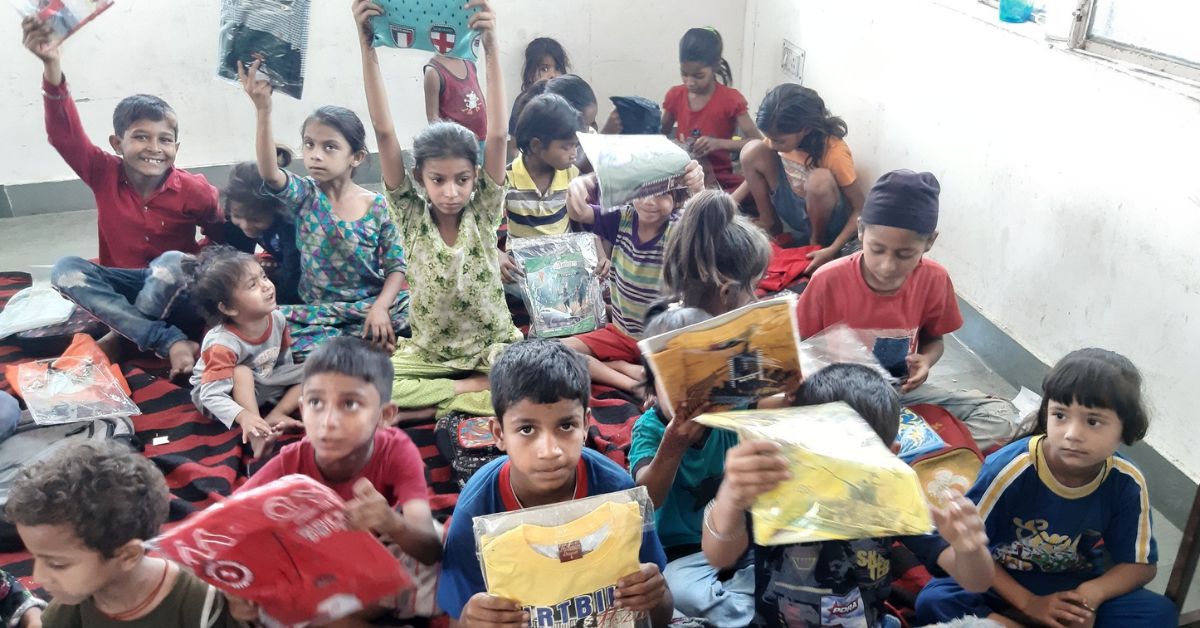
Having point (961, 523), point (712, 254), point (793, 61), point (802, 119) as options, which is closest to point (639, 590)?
point (961, 523)

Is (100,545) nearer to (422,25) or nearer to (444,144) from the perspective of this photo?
(444,144)

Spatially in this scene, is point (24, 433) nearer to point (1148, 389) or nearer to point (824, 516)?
point (824, 516)

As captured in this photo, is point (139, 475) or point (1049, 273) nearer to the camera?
point (139, 475)

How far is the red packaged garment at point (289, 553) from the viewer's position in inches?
52.9

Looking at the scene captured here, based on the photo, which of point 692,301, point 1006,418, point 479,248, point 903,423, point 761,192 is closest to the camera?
point 692,301

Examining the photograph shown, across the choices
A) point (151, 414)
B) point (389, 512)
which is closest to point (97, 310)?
point (151, 414)

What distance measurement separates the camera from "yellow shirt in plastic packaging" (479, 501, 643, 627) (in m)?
1.41

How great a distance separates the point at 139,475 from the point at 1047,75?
9.47ft

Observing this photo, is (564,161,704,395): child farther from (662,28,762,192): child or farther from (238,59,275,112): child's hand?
(662,28,762,192): child

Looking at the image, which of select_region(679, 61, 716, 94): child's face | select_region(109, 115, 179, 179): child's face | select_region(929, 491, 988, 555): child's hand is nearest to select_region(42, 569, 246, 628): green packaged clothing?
select_region(929, 491, 988, 555): child's hand

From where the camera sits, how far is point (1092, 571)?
187 centimetres

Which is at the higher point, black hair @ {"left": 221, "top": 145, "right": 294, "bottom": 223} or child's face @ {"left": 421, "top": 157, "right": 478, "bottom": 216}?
child's face @ {"left": 421, "top": 157, "right": 478, "bottom": 216}

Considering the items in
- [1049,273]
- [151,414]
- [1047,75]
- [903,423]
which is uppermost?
[1047,75]

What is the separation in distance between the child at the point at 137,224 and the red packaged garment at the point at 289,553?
1815 mm
